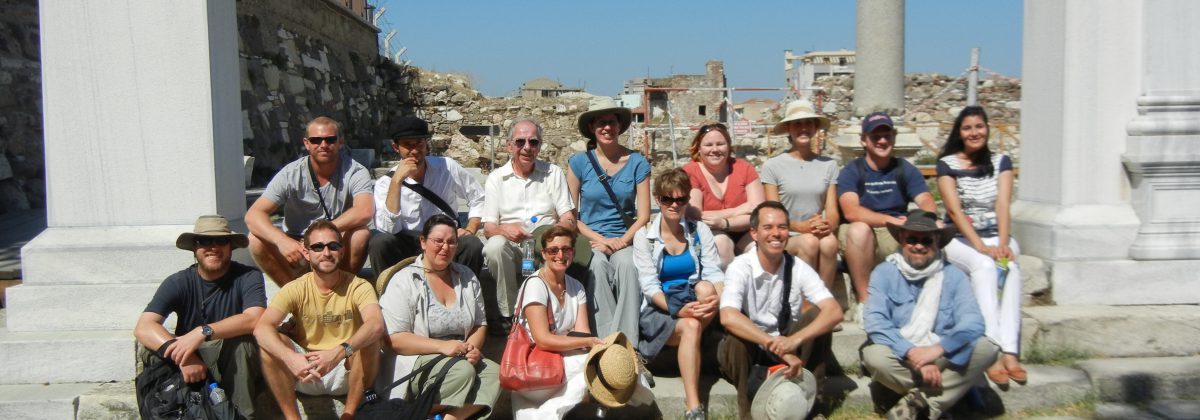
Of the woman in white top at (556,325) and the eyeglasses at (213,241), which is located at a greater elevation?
the eyeglasses at (213,241)

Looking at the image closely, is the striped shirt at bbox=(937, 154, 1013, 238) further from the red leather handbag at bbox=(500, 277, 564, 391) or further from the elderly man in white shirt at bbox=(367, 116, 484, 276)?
the elderly man in white shirt at bbox=(367, 116, 484, 276)

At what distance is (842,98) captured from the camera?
20.2 metres

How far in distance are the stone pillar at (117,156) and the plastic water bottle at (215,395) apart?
103cm

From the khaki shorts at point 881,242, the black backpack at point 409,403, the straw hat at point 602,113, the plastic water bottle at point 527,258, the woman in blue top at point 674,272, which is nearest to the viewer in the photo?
the black backpack at point 409,403

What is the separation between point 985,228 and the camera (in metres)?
5.21

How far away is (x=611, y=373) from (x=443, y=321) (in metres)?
0.89

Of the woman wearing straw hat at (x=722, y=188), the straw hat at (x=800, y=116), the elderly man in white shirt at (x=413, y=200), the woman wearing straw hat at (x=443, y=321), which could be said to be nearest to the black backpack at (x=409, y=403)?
the woman wearing straw hat at (x=443, y=321)

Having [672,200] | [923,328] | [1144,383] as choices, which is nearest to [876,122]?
[923,328]

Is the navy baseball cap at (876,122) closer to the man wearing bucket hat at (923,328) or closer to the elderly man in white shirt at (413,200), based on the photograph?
the man wearing bucket hat at (923,328)

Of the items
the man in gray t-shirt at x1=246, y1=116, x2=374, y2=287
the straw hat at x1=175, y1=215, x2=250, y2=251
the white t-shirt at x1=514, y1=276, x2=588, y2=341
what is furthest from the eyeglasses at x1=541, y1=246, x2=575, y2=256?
the straw hat at x1=175, y1=215, x2=250, y2=251

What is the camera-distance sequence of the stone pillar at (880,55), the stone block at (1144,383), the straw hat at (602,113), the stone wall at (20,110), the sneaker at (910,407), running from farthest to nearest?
the stone pillar at (880,55) < the stone wall at (20,110) < the straw hat at (602,113) < the stone block at (1144,383) < the sneaker at (910,407)

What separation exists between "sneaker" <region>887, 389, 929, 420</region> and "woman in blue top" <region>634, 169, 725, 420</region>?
0.98 m

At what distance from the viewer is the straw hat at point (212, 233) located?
427cm

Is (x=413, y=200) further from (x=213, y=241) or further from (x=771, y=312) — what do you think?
A: (x=771, y=312)
